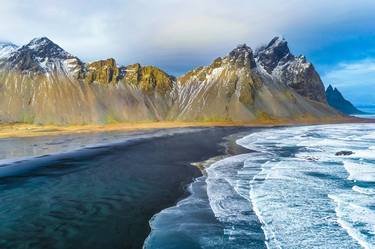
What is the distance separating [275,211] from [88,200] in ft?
42.0

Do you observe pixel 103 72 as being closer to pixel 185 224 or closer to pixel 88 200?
pixel 88 200

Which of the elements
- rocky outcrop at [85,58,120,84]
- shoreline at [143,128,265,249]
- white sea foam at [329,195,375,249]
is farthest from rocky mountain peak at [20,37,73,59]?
white sea foam at [329,195,375,249]

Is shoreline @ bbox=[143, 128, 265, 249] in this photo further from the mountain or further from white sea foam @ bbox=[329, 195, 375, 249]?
the mountain

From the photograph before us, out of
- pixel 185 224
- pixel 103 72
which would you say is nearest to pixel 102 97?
pixel 103 72

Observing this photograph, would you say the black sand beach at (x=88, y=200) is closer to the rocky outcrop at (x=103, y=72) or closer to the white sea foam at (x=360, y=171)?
the white sea foam at (x=360, y=171)

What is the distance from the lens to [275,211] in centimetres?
2278

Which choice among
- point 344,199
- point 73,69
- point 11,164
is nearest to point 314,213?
point 344,199

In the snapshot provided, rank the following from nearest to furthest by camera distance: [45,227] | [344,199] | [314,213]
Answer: [45,227] → [314,213] → [344,199]

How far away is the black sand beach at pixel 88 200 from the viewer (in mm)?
18281

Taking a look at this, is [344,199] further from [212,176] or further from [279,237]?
[212,176]

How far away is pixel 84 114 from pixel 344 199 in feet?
487

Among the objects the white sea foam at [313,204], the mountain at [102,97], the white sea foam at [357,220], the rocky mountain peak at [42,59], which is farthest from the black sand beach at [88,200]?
the rocky mountain peak at [42,59]

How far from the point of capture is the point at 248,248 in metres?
16.7

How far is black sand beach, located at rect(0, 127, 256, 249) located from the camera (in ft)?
60.0
